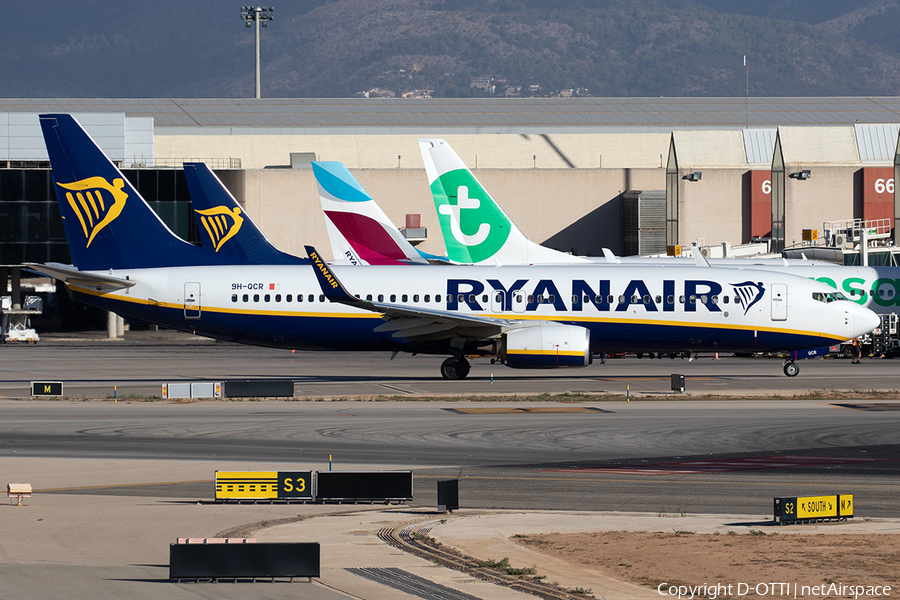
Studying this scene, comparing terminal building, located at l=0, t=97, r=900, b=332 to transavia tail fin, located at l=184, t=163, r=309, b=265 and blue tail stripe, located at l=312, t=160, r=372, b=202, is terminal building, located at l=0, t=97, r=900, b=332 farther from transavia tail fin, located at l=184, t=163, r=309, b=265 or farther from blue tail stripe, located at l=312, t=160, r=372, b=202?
transavia tail fin, located at l=184, t=163, r=309, b=265

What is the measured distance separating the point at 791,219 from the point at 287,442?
72.0 metres

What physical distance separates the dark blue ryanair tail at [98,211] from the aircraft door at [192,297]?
1371 mm

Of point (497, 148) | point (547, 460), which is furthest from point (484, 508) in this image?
point (497, 148)

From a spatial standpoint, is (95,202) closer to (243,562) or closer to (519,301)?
(519,301)

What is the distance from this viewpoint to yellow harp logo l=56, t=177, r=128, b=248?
42.7 metres

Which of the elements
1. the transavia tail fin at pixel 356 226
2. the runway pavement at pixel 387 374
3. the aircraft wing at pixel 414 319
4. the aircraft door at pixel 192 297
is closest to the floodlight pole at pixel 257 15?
the runway pavement at pixel 387 374

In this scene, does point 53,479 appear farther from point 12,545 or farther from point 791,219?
point 791,219

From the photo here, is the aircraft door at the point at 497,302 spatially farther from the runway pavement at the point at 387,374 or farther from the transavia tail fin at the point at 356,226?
the transavia tail fin at the point at 356,226

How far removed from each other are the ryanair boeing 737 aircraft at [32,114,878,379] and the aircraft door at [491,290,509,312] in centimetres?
4

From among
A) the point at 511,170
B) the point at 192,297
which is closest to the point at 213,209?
the point at 192,297

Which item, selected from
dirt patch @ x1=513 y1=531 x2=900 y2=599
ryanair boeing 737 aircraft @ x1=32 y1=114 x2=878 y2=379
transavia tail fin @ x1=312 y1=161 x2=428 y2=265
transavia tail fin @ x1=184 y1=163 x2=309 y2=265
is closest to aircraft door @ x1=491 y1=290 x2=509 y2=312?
ryanair boeing 737 aircraft @ x1=32 y1=114 x2=878 y2=379

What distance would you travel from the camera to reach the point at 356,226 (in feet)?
188

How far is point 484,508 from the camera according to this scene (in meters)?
19.7

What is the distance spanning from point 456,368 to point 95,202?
51.1ft
